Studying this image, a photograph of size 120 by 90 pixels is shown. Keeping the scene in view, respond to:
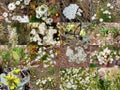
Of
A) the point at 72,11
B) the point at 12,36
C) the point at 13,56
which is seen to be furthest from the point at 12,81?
the point at 72,11

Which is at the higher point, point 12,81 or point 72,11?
point 72,11

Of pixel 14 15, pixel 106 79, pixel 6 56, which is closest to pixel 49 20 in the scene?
pixel 14 15

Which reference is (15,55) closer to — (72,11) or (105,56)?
(72,11)

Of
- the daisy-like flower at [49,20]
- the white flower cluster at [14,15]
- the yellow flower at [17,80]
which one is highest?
the white flower cluster at [14,15]

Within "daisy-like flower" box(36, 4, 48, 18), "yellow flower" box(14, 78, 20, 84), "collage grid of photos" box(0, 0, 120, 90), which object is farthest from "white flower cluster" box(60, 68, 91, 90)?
"daisy-like flower" box(36, 4, 48, 18)

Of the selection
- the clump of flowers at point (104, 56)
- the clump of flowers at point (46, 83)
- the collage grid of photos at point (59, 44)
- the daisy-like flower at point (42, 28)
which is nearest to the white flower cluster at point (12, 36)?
the collage grid of photos at point (59, 44)

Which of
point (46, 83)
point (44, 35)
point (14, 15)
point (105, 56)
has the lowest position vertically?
point (46, 83)

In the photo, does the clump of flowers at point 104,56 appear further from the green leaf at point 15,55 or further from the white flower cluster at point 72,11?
the green leaf at point 15,55
